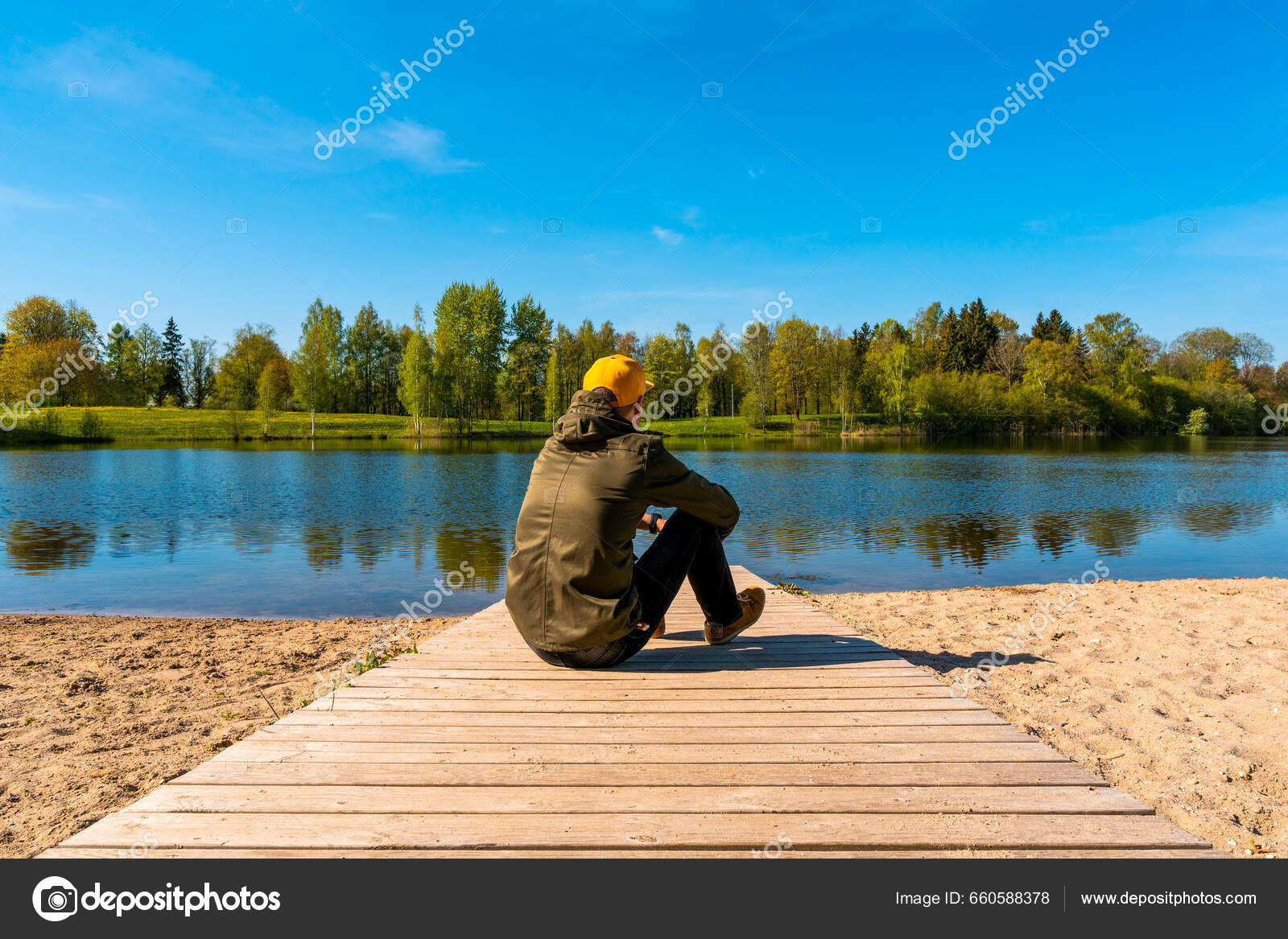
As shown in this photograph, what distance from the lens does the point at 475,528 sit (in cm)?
1825

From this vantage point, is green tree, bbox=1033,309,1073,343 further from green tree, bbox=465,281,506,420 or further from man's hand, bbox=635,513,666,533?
man's hand, bbox=635,513,666,533

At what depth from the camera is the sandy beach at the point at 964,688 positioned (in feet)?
13.1

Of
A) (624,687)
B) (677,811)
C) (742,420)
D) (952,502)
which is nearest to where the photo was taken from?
(677,811)

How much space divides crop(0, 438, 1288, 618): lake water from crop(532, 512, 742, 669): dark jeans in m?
6.93

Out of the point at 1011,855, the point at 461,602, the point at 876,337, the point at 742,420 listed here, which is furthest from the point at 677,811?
the point at 876,337

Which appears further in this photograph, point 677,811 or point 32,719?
point 32,719

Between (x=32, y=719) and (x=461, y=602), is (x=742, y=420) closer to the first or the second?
(x=461, y=602)

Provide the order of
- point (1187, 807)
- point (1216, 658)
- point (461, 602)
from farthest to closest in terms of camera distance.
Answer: point (461, 602) < point (1216, 658) < point (1187, 807)
